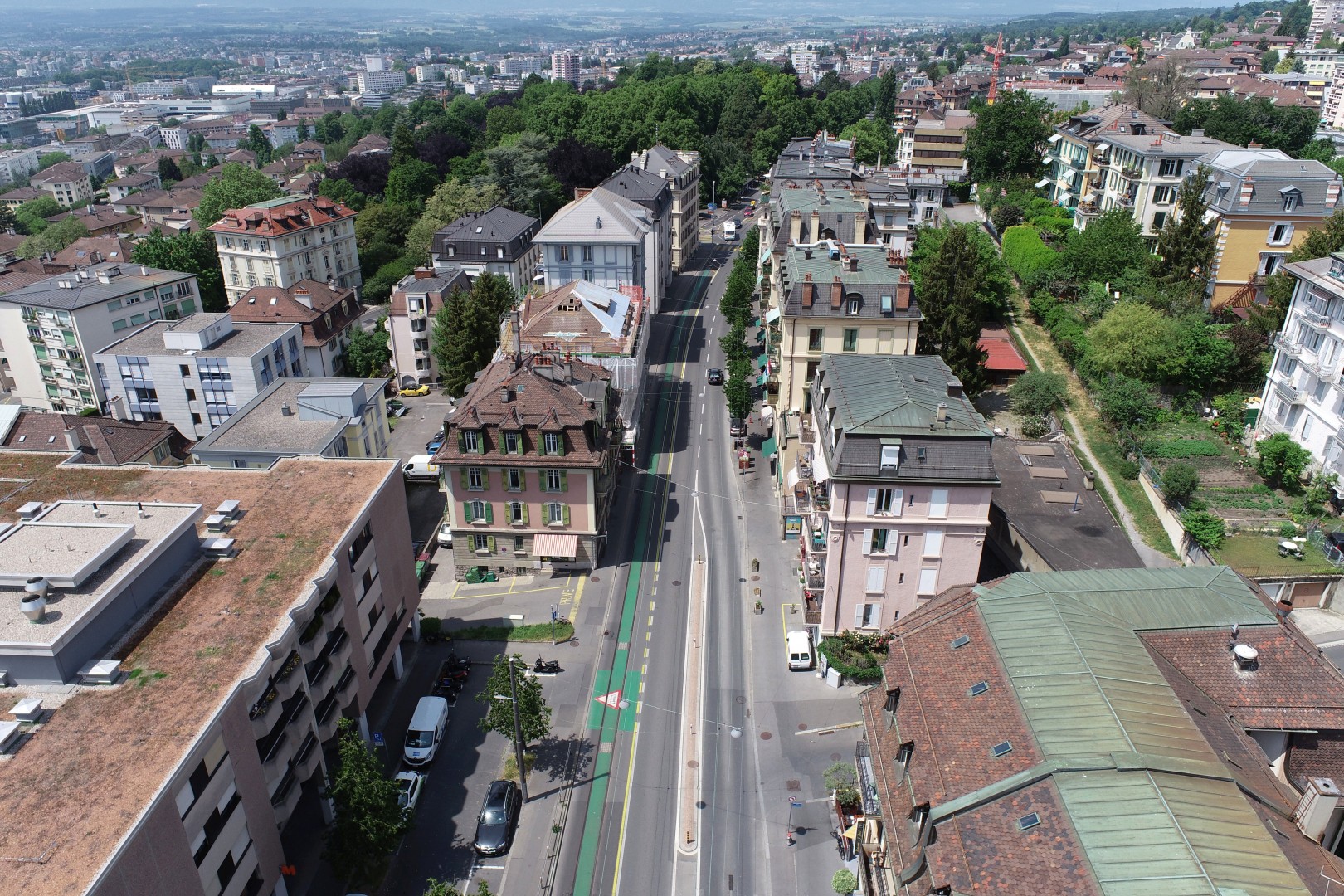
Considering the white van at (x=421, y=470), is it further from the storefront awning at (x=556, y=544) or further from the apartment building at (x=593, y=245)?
the apartment building at (x=593, y=245)

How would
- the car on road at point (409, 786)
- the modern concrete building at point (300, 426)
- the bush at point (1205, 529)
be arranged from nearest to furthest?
1. the car on road at point (409, 786)
2. the bush at point (1205, 529)
3. the modern concrete building at point (300, 426)

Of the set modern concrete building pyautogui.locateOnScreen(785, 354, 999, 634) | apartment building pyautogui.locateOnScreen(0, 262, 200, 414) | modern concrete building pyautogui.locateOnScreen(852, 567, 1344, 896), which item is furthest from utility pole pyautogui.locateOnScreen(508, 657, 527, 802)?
apartment building pyautogui.locateOnScreen(0, 262, 200, 414)

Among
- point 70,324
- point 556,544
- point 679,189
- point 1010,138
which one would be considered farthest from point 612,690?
point 1010,138

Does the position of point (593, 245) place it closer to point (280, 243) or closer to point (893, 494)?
point (280, 243)

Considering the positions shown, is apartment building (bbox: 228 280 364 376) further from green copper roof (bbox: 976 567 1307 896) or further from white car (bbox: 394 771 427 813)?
green copper roof (bbox: 976 567 1307 896)

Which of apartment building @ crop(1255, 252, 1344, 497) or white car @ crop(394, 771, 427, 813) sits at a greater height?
apartment building @ crop(1255, 252, 1344, 497)

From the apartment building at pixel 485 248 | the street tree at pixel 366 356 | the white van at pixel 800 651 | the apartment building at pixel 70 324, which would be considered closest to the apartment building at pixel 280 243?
the apartment building at pixel 70 324
